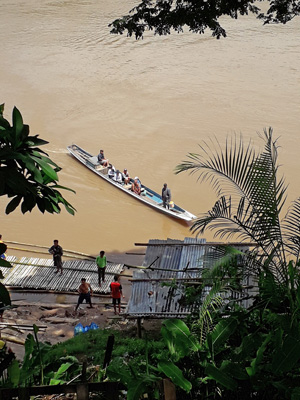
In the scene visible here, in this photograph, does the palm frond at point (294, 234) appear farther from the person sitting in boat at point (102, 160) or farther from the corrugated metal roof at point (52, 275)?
the person sitting in boat at point (102, 160)

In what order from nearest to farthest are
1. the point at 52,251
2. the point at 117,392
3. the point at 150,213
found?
the point at 117,392 → the point at 52,251 → the point at 150,213

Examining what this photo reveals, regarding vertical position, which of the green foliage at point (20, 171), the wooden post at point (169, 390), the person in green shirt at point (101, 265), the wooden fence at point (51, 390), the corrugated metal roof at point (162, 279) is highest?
the green foliage at point (20, 171)

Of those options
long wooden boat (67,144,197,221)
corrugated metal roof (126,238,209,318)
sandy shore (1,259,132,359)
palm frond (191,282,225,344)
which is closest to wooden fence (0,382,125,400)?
palm frond (191,282,225,344)

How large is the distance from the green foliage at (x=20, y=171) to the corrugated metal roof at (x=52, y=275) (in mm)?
8501

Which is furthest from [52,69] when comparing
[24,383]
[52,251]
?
[24,383]

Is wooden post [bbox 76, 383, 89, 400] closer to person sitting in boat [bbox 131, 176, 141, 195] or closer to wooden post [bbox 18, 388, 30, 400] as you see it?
wooden post [bbox 18, 388, 30, 400]

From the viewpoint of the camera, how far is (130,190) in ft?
60.7

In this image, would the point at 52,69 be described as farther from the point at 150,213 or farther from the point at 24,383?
the point at 24,383

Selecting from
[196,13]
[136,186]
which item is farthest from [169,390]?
[136,186]

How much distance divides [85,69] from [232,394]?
25240 mm

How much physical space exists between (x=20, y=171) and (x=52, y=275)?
916 cm

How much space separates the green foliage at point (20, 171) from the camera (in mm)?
3781

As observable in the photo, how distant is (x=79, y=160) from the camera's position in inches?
802

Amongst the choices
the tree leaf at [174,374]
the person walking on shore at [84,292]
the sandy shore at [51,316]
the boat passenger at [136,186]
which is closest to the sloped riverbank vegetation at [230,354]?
the tree leaf at [174,374]
